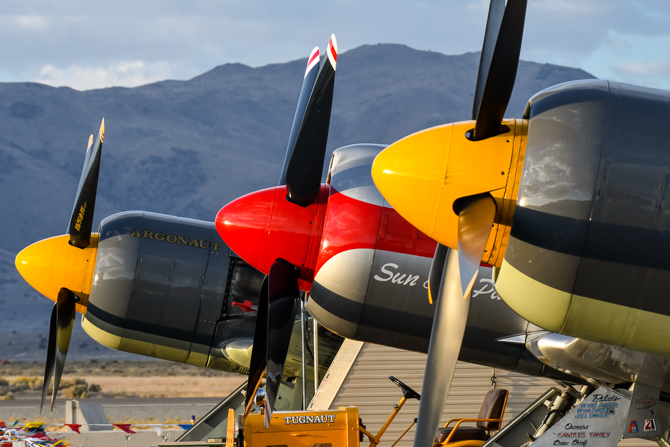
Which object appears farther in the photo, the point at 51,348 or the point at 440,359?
the point at 51,348

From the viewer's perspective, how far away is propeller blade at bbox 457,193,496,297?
626 centimetres

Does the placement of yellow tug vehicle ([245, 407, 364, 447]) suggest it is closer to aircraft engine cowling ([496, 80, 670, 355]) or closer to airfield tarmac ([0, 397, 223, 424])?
aircraft engine cowling ([496, 80, 670, 355])

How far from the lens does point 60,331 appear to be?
14625 mm

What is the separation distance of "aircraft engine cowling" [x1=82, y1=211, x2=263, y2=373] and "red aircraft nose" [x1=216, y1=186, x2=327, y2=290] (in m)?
3.86

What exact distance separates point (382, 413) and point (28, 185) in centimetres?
13733

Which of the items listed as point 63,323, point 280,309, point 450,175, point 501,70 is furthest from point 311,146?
point 63,323

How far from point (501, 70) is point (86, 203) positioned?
32.7 ft

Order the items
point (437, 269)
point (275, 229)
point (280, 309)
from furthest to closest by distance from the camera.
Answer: point (275, 229), point (280, 309), point (437, 269)

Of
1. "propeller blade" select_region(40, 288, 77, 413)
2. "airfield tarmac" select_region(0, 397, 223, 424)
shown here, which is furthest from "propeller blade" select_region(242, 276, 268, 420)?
"airfield tarmac" select_region(0, 397, 223, 424)

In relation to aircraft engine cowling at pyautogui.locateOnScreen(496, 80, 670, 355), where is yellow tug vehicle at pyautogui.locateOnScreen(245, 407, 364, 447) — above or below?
below

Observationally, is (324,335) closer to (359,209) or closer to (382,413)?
(382,413)

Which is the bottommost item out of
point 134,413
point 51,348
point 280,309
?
point 134,413

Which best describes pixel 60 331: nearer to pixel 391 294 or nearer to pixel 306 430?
pixel 306 430

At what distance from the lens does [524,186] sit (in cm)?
612
